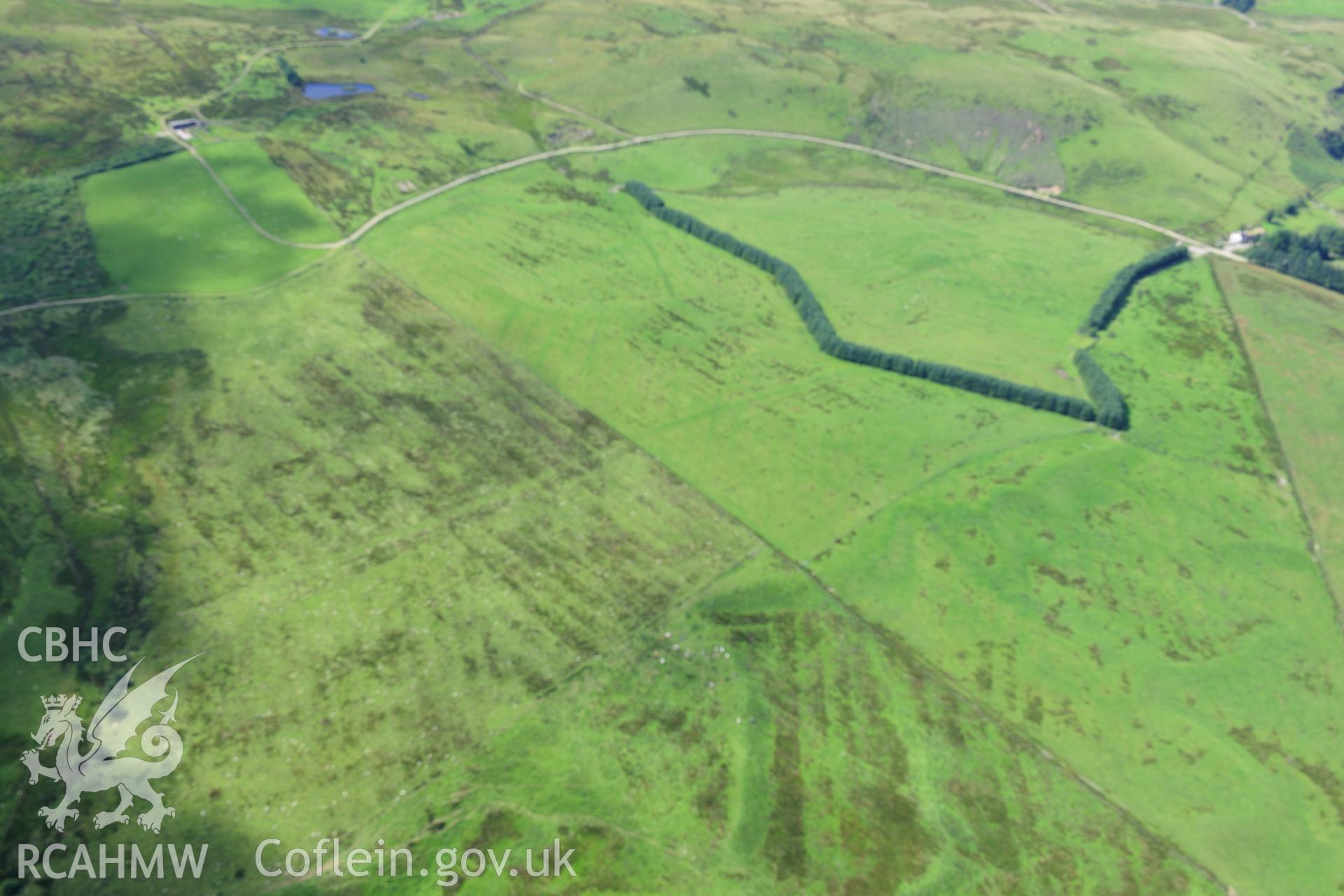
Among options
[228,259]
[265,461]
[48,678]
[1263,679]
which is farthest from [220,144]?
[1263,679]

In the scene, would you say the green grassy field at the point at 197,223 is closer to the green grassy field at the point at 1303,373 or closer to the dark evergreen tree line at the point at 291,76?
the dark evergreen tree line at the point at 291,76

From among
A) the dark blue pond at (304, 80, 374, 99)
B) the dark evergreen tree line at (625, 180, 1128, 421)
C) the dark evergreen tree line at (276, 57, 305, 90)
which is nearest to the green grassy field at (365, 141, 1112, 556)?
the dark evergreen tree line at (625, 180, 1128, 421)

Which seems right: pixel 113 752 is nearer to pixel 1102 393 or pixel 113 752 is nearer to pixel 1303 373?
pixel 1102 393

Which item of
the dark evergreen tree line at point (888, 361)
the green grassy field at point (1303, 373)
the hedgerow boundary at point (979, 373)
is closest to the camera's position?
the green grassy field at point (1303, 373)

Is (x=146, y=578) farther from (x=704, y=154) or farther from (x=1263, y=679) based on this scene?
(x=704, y=154)

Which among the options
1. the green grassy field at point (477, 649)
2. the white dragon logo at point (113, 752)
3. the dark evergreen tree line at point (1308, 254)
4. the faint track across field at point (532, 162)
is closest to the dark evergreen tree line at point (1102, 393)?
the green grassy field at point (477, 649)

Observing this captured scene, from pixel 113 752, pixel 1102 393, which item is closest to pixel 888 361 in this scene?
pixel 1102 393
